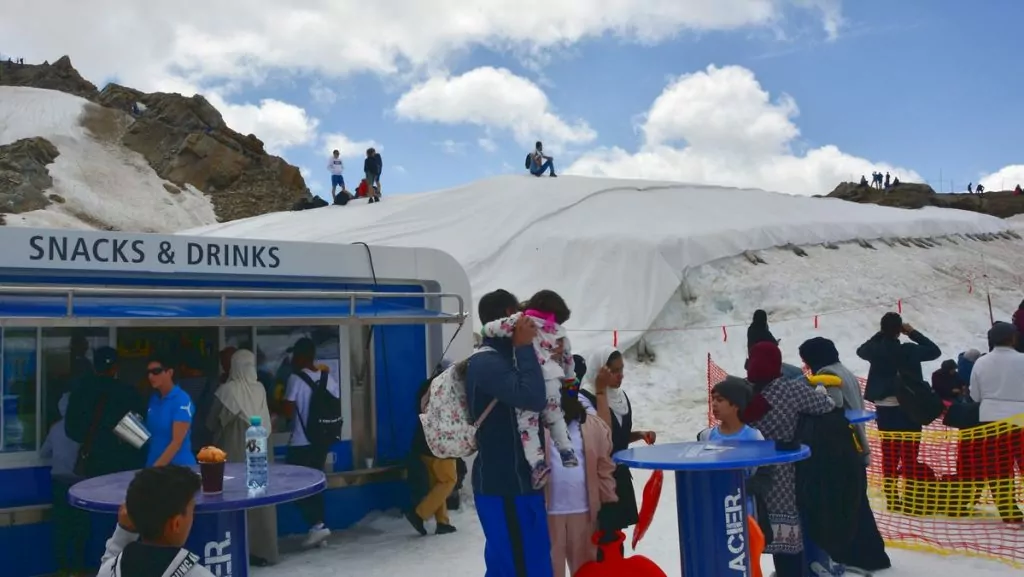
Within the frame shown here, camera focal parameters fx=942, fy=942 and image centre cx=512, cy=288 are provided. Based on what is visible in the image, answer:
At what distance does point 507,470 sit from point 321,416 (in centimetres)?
399

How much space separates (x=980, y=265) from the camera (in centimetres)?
2111

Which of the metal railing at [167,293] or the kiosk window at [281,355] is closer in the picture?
the metal railing at [167,293]

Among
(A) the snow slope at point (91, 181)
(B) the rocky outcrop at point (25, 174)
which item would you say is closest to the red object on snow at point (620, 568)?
(A) the snow slope at point (91, 181)

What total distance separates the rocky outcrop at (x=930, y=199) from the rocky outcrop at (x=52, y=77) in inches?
2132

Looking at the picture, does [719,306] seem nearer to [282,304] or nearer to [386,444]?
[386,444]

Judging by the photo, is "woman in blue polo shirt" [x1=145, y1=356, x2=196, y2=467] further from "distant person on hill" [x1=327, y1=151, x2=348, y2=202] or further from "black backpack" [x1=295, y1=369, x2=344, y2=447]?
"distant person on hill" [x1=327, y1=151, x2=348, y2=202]

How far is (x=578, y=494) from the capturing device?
16.5 feet

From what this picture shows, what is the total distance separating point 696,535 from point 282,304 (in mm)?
4559

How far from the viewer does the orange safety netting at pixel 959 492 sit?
7684mm

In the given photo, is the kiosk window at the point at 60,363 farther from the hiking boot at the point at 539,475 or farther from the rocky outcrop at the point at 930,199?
the rocky outcrop at the point at 930,199

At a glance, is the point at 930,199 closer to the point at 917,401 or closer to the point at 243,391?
the point at 917,401

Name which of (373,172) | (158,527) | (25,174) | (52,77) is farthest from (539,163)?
(52,77)

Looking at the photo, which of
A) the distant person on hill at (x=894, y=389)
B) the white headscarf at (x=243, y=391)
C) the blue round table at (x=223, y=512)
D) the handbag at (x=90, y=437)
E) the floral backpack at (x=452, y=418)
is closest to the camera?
the blue round table at (x=223, y=512)

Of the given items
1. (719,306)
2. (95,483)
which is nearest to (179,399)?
(95,483)
